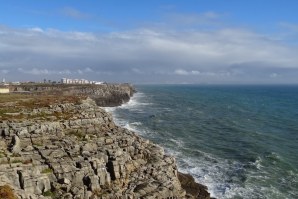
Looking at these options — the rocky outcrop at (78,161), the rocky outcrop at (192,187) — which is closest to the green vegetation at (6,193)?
the rocky outcrop at (78,161)

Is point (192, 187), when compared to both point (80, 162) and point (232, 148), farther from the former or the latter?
point (232, 148)

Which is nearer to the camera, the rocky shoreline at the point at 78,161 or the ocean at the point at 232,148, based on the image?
the rocky shoreline at the point at 78,161

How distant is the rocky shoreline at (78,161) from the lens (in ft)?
120

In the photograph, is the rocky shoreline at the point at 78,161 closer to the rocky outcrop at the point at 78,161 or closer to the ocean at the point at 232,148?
the rocky outcrop at the point at 78,161

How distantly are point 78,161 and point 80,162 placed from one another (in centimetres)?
30

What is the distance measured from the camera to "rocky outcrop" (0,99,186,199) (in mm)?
36562

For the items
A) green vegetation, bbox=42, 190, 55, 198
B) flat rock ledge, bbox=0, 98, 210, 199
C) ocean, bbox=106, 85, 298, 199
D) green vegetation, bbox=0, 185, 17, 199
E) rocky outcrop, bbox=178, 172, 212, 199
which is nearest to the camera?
green vegetation, bbox=0, 185, 17, 199

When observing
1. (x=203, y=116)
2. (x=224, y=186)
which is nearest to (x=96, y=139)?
(x=224, y=186)

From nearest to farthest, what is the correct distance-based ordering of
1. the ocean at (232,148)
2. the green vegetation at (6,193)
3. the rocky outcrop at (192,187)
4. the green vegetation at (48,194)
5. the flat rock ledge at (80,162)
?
the green vegetation at (6,193), the green vegetation at (48,194), the flat rock ledge at (80,162), the rocky outcrop at (192,187), the ocean at (232,148)

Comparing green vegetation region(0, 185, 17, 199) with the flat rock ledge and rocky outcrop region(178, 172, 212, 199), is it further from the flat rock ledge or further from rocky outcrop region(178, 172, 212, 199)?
rocky outcrop region(178, 172, 212, 199)

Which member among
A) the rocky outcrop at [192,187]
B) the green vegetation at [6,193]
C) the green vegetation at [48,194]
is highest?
the green vegetation at [6,193]

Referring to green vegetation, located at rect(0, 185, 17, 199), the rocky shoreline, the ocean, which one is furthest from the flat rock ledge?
the ocean

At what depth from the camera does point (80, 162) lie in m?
40.2

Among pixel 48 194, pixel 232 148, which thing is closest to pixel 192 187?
pixel 48 194
